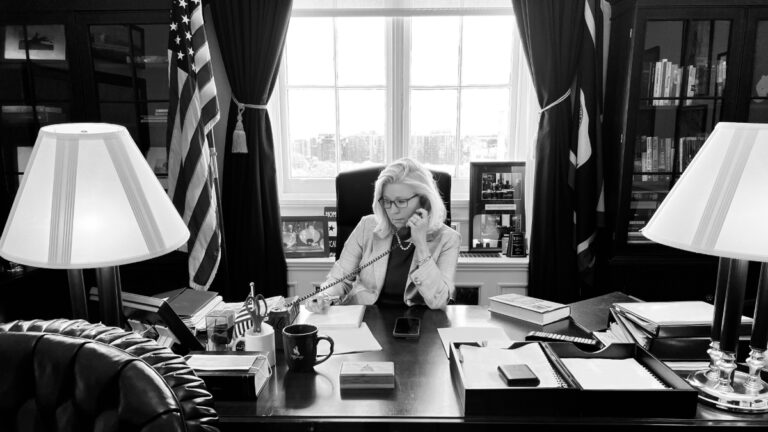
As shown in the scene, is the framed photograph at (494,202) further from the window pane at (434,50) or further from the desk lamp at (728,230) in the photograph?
the desk lamp at (728,230)

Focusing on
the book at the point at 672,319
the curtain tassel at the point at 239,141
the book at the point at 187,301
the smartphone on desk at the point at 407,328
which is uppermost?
the curtain tassel at the point at 239,141

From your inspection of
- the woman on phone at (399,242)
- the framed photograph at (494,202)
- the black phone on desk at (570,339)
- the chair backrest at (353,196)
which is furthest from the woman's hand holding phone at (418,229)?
the framed photograph at (494,202)

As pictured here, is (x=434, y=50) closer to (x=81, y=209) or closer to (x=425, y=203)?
(x=425, y=203)

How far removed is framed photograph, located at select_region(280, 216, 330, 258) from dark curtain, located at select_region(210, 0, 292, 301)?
132mm

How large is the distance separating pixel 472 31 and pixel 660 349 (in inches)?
92.0

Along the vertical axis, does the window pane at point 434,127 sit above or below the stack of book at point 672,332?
above

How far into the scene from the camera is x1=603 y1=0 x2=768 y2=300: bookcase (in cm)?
249

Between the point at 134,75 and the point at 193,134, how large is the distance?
60 centimetres

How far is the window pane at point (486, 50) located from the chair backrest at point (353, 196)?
1146 millimetres

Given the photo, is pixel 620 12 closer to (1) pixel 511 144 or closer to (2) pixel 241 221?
(1) pixel 511 144

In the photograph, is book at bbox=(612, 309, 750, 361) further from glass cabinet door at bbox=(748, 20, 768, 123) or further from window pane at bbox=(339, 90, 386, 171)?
window pane at bbox=(339, 90, 386, 171)

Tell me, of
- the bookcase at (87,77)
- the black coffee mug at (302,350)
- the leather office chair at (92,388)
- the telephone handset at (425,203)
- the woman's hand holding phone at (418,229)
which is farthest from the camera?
the bookcase at (87,77)

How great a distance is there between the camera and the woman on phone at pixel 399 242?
197 centimetres

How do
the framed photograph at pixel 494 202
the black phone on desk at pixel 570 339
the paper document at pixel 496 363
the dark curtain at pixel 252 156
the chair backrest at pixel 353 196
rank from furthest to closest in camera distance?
the framed photograph at pixel 494 202 < the dark curtain at pixel 252 156 < the chair backrest at pixel 353 196 < the black phone on desk at pixel 570 339 < the paper document at pixel 496 363
